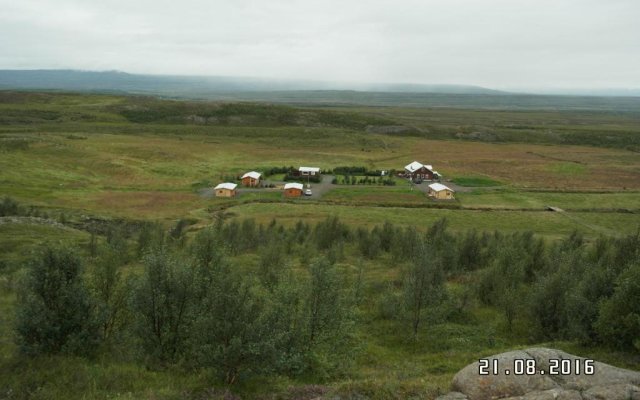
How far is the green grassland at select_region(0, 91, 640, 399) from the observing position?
14367 mm

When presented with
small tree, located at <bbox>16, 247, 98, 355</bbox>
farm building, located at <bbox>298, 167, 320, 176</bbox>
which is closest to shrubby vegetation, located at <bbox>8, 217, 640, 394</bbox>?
small tree, located at <bbox>16, 247, 98, 355</bbox>

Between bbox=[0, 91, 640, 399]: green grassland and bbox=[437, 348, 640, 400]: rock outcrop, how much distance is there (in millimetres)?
1215

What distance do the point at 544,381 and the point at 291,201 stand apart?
6028 cm

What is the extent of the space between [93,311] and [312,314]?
820cm

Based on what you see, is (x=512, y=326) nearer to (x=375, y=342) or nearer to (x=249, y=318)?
(x=375, y=342)

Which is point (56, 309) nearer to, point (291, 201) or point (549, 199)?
point (291, 201)

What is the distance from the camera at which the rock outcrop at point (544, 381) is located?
11805 millimetres

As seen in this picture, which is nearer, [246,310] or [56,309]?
[246,310]

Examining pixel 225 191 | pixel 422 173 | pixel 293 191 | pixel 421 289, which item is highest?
pixel 421 289

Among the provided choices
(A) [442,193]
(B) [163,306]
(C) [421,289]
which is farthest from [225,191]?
(B) [163,306]

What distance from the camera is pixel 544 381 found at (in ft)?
41.4
